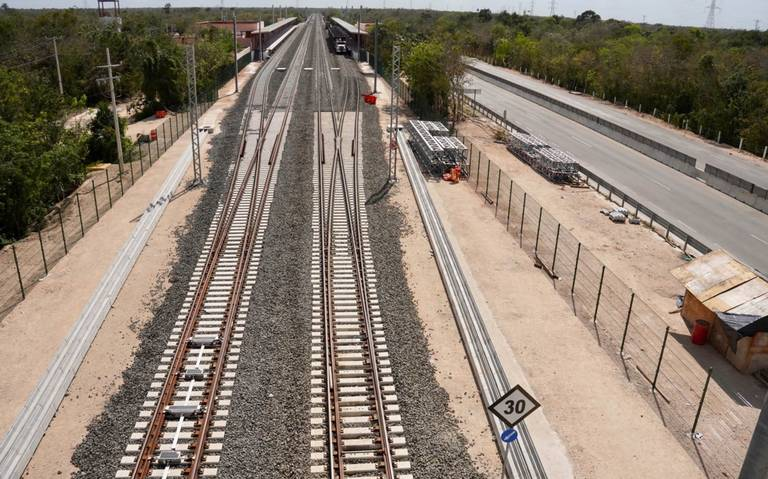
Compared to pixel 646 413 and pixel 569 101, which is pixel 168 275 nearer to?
pixel 646 413

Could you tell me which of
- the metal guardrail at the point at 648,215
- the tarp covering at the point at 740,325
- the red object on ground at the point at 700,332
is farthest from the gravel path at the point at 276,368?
the metal guardrail at the point at 648,215

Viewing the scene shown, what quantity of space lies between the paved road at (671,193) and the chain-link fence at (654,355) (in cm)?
359

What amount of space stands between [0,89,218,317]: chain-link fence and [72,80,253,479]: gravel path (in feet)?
13.2

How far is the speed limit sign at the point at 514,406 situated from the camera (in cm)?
892

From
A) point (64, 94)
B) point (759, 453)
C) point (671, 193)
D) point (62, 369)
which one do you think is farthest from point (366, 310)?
point (64, 94)

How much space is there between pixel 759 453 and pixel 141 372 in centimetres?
1249


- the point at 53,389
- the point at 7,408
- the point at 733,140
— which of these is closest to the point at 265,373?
the point at 53,389

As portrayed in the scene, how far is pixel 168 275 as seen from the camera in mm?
19656

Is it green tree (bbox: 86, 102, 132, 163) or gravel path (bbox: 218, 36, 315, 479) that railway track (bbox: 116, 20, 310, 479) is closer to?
gravel path (bbox: 218, 36, 315, 479)

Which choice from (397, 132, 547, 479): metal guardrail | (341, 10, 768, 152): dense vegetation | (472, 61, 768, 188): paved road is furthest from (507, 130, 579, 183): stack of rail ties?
(472, 61, 768, 188): paved road

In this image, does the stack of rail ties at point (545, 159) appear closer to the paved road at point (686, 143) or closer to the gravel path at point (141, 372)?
the paved road at point (686, 143)

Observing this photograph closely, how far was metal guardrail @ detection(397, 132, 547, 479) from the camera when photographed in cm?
1164

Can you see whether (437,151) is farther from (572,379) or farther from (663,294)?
(572,379)

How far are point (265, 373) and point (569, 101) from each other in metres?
56.1
